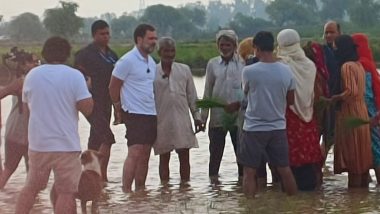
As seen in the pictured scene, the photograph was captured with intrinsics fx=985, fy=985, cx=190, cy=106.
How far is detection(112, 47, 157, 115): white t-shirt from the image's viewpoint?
9203 millimetres

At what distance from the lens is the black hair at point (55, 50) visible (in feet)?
23.7

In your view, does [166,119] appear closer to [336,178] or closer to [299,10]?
[336,178]

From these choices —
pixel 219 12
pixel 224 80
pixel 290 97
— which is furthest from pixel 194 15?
pixel 290 97

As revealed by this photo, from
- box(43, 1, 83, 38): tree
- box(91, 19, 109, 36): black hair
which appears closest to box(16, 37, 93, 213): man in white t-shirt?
box(91, 19, 109, 36): black hair

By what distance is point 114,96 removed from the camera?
9.27 m

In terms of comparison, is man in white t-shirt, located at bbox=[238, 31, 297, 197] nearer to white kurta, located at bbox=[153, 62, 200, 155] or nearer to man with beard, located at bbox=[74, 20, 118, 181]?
white kurta, located at bbox=[153, 62, 200, 155]

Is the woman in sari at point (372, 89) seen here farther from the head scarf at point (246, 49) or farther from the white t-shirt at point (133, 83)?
the white t-shirt at point (133, 83)

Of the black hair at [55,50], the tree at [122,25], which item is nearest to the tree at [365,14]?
the tree at [122,25]

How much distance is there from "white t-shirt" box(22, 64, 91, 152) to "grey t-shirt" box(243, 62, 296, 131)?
2034mm

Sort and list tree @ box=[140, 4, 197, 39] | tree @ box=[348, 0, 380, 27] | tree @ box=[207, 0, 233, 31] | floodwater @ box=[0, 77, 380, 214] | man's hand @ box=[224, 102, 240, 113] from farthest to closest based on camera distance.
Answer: tree @ box=[207, 0, 233, 31]
tree @ box=[140, 4, 197, 39]
tree @ box=[348, 0, 380, 27]
man's hand @ box=[224, 102, 240, 113]
floodwater @ box=[0, 77, 380, 214]

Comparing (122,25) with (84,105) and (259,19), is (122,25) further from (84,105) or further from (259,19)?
(84,105)

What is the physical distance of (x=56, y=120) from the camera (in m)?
7.13

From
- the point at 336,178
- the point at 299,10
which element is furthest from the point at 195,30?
the point at 336,178

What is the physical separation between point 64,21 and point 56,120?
51.7 meters
